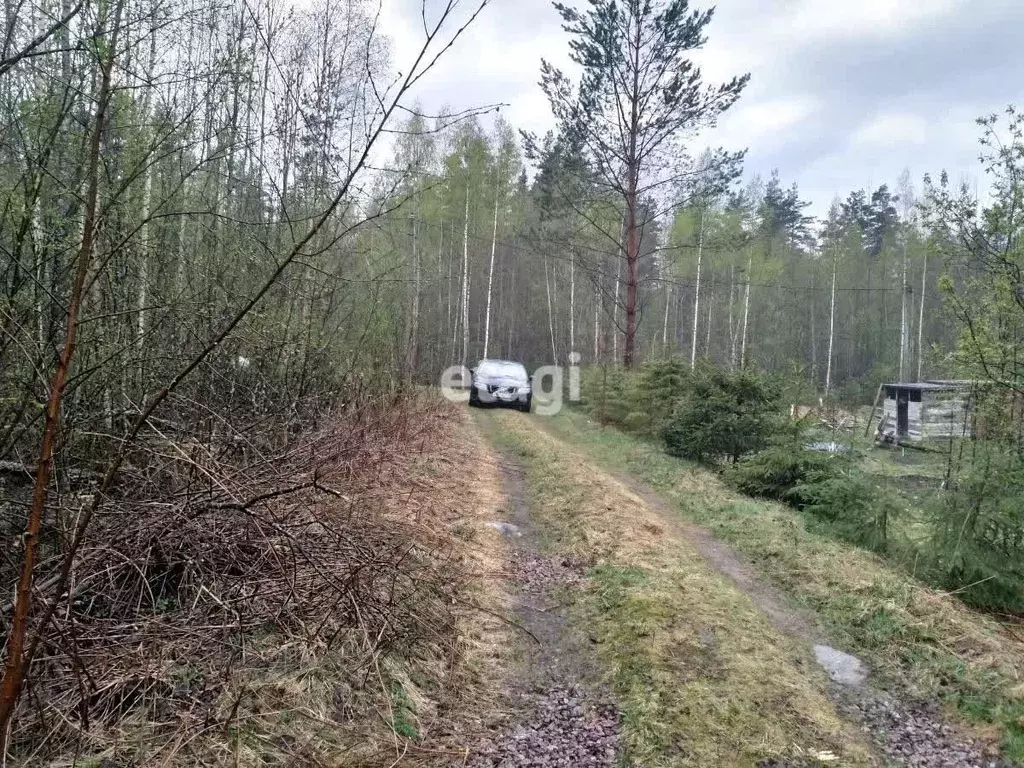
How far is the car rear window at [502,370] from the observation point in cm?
1734

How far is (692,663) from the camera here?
3.38 metres

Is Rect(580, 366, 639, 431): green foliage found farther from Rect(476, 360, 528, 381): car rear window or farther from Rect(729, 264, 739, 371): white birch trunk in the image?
Rect(729, 264, 739, 371): white birch trunk

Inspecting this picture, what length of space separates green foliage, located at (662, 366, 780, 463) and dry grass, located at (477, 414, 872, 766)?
459cm

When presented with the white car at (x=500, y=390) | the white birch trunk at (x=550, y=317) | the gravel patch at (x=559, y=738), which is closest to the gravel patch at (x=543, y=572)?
the gravel patch at (x=559, y=738)

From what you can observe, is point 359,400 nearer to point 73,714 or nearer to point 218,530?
point 218,530

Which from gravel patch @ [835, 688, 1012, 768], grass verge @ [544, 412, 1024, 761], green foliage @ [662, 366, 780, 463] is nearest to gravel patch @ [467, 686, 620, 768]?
gravel patch @ [835, 688, 1012, 768]

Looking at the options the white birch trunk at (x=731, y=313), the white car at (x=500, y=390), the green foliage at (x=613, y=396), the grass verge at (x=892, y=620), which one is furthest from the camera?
the white birch trunk at (x=731, y=313)

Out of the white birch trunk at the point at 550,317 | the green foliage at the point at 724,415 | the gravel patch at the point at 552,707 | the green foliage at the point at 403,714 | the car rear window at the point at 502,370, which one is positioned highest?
the white birch trunk at the point at 550,317

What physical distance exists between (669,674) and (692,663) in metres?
0.21

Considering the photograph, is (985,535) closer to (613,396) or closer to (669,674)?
(669,674)

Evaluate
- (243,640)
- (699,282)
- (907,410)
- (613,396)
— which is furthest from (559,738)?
(699,282)

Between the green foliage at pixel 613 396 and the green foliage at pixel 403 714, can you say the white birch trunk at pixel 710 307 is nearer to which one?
the green foliage at pixel 613 396

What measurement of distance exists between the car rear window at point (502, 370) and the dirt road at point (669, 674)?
38.7ft

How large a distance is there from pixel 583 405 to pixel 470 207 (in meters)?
12.1
